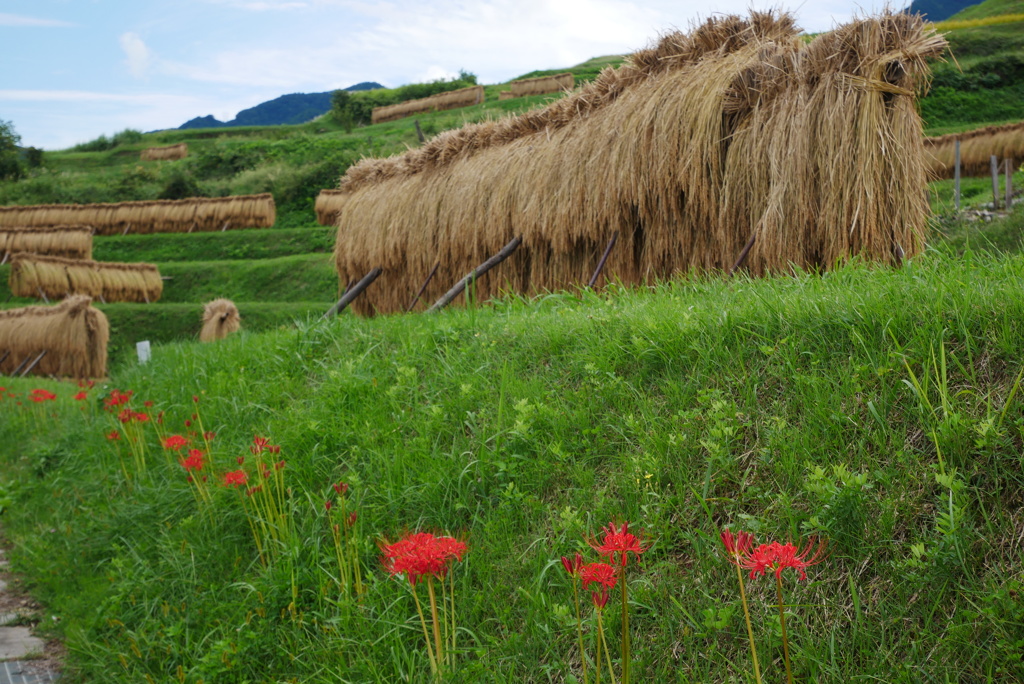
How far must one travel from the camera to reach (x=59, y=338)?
1730 cm

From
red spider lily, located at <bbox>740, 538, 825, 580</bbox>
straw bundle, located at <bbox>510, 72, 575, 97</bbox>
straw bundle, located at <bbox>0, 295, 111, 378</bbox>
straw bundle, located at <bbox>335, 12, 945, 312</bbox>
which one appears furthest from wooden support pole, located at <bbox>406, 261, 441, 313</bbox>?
straw bundle, located at <bbox>510, 72, 575, 97</bbox>

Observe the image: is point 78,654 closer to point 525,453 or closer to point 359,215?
point 525,453

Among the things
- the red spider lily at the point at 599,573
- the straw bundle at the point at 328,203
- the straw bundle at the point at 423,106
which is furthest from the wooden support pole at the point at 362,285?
the straw bundle at the point at 423,106

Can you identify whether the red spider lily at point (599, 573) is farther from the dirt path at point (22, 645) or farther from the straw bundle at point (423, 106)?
the straw bundle at point (423, 106)

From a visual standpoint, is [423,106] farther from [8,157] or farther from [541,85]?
[8,157]

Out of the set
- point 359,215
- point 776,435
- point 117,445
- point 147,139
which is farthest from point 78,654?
point 147,139

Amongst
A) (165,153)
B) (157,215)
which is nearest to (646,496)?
(157,215)

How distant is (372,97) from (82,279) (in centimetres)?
3655

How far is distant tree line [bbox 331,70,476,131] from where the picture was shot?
53.1 meters

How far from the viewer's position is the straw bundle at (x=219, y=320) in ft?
57.9

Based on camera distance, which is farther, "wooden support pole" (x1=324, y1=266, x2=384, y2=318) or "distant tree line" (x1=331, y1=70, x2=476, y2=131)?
"distant tree line" (x1=331, y1=70, x2=476, y2=131)

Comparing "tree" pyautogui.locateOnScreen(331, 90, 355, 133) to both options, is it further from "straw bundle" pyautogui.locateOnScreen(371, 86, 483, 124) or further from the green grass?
the green grass

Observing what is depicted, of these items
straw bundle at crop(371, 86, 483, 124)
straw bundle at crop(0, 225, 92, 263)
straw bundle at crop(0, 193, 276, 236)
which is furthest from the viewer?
straw bundle at crop(371, 86, 483, 124)

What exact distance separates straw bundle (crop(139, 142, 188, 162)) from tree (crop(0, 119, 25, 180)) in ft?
29.9
